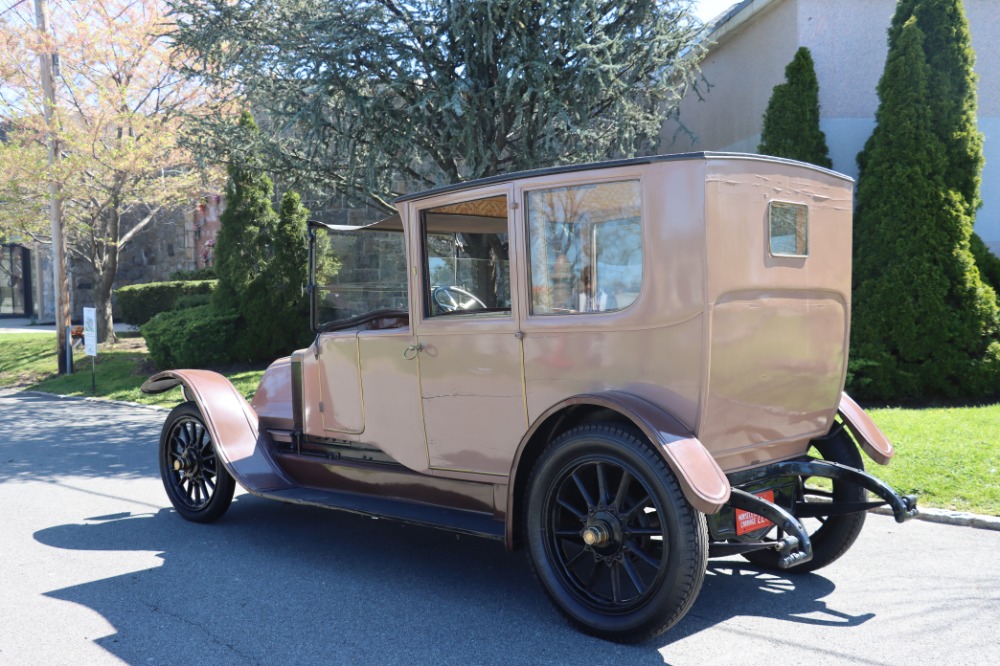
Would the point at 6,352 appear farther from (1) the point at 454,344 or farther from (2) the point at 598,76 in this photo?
(1) the point at 454,344

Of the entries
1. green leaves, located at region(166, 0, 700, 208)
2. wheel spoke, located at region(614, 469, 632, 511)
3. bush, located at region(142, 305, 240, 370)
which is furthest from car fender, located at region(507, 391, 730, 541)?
bush, located at region(142, 305, 240, 370)

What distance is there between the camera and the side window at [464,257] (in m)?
4.41

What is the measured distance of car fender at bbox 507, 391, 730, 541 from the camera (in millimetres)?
3221

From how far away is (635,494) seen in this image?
3787 mm

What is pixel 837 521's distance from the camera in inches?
172

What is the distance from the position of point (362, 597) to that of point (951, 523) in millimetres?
3736

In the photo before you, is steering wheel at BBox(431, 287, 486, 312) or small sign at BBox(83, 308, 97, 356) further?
small sign at BBox(83, 308, 97, 356)

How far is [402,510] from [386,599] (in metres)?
0.48

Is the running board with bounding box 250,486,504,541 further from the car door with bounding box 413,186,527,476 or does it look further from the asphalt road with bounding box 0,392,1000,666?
the asphalt road with bounding box 0,392,1000,666

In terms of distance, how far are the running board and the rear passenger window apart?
1.86m

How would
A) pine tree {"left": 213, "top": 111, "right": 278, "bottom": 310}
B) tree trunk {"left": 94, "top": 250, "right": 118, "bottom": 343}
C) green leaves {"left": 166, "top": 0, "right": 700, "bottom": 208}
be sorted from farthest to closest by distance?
1. tree trunk {"left": 94, "top": 250, "right": 118, "bottom": 343}
2. pine tree {"left": 213, "top": 111, "right": 278, "bottom": 310}
3. green leaves {"left": 166, "top": 0, "right": 700, "bottom": 208}

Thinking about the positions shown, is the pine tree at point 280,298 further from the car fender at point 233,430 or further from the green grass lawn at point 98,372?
the car fender at point 233,430

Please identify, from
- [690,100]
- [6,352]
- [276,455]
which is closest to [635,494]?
[276,455]

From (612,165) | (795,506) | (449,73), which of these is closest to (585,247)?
(612,165)
